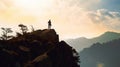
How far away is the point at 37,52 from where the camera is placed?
213ft

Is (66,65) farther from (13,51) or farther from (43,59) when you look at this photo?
(13,51)

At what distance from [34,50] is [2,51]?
952cm

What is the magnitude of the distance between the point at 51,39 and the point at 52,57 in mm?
8584

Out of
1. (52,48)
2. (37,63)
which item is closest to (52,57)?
(52,48)

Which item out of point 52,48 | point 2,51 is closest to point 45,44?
point 52,48

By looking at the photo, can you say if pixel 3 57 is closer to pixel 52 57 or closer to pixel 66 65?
pixel 52 57

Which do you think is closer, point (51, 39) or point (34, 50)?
point (34, 50)

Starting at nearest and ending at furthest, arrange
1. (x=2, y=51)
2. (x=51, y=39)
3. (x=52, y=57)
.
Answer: (x=2, y=51) → (x=52, y=57) → (x=51, y=39)

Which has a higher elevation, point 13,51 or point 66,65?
point 13,51

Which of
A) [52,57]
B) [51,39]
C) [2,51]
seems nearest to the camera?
[2,51]

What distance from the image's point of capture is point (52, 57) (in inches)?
2539

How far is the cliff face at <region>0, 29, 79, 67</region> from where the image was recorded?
5898cm

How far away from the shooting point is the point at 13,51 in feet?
200

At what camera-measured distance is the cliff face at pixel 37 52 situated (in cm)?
5898
